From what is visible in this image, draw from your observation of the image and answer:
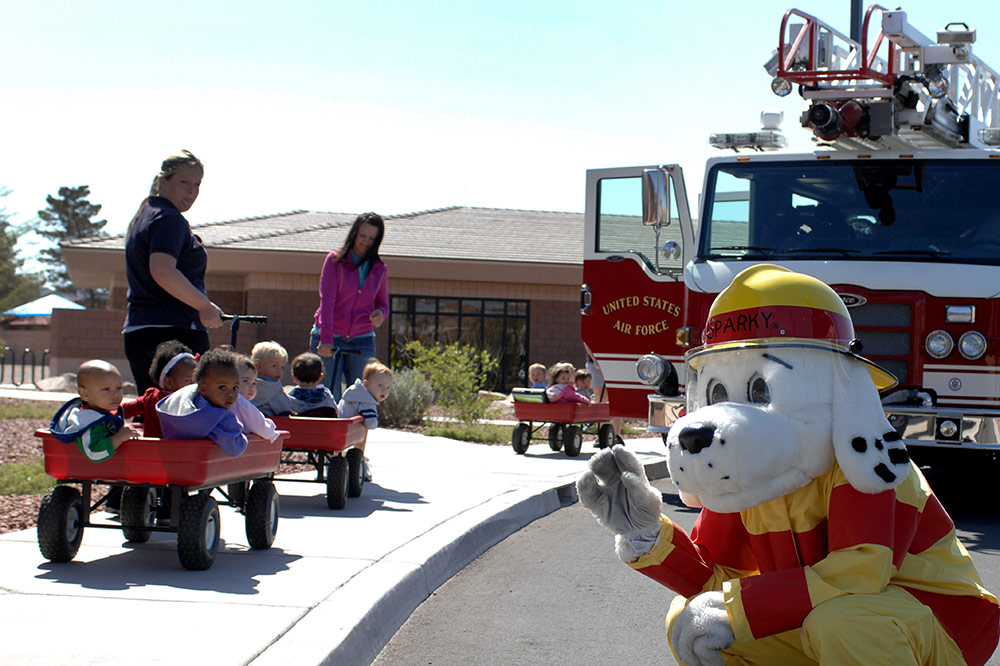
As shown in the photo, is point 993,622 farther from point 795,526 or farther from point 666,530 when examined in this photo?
point 666,530

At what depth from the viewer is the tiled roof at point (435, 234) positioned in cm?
2636

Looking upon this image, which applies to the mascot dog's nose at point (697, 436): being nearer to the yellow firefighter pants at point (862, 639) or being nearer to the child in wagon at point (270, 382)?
the yellow firefighter pants at point (862, 639)

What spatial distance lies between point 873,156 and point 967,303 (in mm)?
1348

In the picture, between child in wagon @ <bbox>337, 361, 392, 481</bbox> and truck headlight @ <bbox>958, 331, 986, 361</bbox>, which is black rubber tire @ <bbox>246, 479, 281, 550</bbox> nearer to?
child in wagon @ <bbox>337, 361, 392, 481</bbox>

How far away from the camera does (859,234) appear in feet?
26.2

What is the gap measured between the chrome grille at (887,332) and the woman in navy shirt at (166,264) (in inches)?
170

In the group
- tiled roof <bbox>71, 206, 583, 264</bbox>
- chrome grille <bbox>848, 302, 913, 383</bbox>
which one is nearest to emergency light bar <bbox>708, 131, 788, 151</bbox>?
chrome grille <bbox>848, 302, 913, 383</bbox>

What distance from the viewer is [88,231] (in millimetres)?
90125

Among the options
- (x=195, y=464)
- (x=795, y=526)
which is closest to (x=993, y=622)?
(x=795, y=526)

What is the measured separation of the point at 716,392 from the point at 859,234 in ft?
18.3

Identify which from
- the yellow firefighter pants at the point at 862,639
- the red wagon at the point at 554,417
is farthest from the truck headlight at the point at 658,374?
the yellow firefighter pants at the point at 862,639

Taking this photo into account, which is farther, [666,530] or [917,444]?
[917,444]

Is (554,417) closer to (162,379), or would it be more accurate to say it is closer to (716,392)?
(162,379)

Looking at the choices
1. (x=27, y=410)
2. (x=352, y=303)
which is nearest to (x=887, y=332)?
(x=352, y=303)
